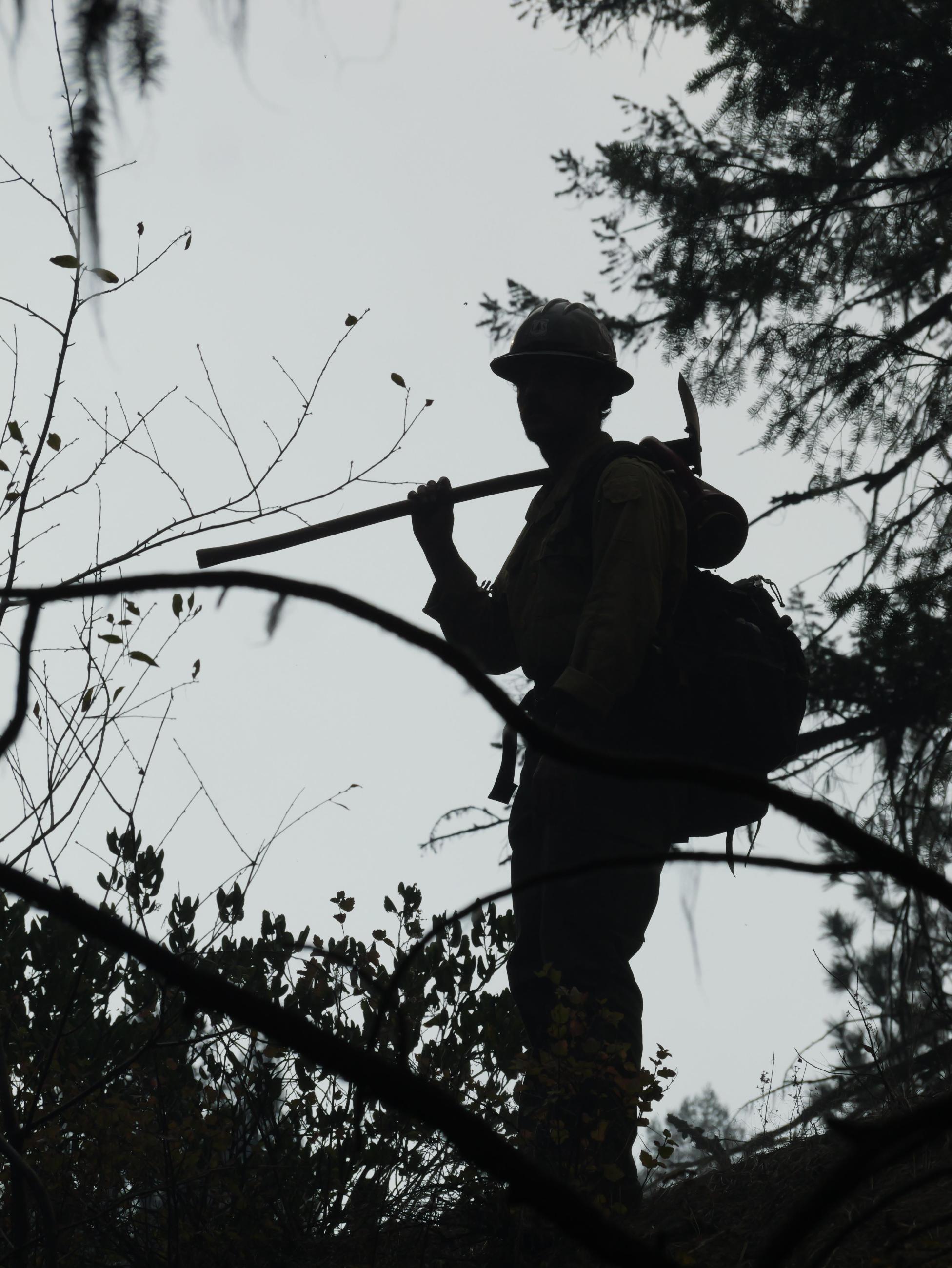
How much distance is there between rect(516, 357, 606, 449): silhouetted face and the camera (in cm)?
376

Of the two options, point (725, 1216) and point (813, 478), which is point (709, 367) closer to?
point (813, 478)

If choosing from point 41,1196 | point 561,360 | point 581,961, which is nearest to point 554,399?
point 561,360

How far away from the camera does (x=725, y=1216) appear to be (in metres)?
3.34

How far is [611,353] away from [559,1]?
10.6ft

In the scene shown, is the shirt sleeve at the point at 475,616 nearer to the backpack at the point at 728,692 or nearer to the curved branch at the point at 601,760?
the backpack at the point at 728,692

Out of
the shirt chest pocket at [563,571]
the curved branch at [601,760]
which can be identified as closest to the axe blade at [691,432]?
the shirt chest pocket at [563,571]

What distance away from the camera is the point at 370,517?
4.12m

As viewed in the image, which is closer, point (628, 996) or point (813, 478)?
point (628, 996)

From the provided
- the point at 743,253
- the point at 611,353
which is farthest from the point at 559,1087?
the point at 743,253

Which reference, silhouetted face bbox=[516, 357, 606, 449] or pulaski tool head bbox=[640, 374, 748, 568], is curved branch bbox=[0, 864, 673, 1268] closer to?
pulaski tool head bbox=[640, 374, 748, 568]

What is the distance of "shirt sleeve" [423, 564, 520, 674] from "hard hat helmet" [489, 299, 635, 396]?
2.10ft

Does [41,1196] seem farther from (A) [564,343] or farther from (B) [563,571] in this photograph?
(A) [564,343]

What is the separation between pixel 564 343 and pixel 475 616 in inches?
33.1

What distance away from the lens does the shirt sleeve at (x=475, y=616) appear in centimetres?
383
